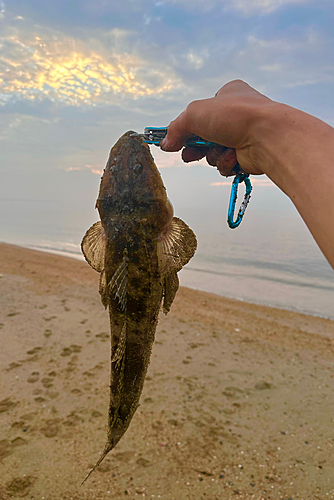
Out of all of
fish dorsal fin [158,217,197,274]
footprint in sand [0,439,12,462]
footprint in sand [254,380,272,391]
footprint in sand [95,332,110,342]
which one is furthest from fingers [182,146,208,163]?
footprint in sand [95,332,110,342]

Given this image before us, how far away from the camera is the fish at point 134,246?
2301 millimetres

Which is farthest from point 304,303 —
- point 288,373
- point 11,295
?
point 11,295

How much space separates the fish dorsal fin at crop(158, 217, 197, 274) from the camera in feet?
7.80

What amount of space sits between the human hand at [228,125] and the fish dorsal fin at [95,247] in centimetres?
89

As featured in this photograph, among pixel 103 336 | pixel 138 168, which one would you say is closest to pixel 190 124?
pixel 138 168

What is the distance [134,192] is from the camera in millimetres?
2342

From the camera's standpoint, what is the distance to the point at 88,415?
20.1 ft

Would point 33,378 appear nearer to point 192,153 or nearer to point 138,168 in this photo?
point 138,168

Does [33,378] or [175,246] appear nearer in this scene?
[175,246]

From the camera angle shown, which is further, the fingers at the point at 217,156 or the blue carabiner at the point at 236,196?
the blue carabiner at the point at 236,196

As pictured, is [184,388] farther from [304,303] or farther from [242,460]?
[304,303]

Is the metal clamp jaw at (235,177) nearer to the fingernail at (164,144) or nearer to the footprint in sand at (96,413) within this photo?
the fingernail at (164,144)

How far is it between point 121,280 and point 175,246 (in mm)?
481

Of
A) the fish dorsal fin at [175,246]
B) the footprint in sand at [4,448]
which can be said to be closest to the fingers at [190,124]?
the fish dorsal fin at [175,246]
